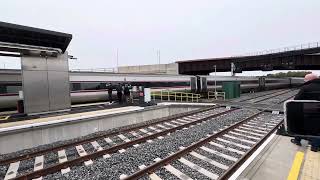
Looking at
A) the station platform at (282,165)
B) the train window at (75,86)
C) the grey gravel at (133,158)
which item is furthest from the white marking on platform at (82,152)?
the train window at (75,86)

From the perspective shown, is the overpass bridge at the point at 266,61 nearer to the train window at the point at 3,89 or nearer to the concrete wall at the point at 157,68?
the concrete wall at the point at 157,68

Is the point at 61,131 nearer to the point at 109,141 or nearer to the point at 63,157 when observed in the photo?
the point at 109,141

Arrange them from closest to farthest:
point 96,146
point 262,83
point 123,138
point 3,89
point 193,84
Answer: point 96,146 < point 123,138 < point 3,89 < point 193,84 < point 262,83

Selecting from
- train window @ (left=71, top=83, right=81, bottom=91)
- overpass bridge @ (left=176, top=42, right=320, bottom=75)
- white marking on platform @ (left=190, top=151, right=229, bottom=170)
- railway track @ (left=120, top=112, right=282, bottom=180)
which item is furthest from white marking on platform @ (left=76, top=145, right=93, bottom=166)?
overpass bridge @ (left=176, top=42, right=320, bottom=75)

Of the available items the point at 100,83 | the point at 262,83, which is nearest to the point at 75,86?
the point at 100,83

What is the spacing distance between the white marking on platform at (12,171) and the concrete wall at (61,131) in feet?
7.05

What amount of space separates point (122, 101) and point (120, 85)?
1.52 m

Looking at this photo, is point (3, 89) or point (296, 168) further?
point (3, 89)

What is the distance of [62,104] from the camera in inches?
625

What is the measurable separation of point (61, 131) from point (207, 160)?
23.5 ft

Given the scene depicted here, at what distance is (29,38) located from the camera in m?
13.0

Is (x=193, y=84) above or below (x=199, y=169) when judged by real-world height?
above

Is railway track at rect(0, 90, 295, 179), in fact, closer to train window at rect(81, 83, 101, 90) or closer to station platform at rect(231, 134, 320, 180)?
station platform at rect(231, 134, 320, 180)

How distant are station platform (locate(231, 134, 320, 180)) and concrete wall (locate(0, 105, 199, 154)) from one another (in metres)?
8.40
